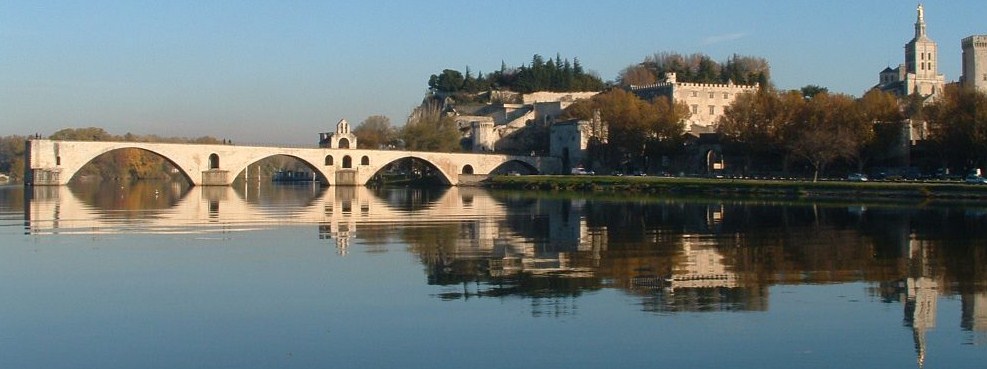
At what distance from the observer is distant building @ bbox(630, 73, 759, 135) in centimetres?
9081

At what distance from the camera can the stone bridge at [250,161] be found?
233ft

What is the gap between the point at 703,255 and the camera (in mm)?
21062

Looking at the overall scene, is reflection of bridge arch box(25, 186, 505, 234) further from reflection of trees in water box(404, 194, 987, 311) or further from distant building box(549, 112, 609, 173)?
distant building box(549, 112, 609, 173)

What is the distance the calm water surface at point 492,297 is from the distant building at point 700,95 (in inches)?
2472

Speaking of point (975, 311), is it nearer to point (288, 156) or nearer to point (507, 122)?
point (288, 156)

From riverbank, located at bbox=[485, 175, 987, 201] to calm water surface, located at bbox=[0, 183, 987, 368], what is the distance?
70.5ft

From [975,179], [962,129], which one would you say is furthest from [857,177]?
[975,179]

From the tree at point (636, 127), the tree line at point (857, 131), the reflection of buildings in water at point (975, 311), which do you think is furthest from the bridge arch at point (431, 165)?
the reflection of buildings in water at point (975, 311)

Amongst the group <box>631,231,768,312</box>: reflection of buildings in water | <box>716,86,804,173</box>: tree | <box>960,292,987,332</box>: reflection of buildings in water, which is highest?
<box>716,86,804,173</box>: tree

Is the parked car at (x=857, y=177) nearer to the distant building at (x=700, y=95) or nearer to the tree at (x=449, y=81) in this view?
the distant building at (x=700, y=95)

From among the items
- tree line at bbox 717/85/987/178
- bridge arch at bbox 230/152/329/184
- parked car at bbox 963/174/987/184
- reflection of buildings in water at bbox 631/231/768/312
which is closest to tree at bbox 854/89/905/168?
tree line at bbox 717/85/987/178

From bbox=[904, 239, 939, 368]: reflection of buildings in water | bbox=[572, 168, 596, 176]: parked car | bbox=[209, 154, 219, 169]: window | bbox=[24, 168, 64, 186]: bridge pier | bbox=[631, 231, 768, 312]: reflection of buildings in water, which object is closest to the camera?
bbox=[904, 239, 939, 368]: reflection of buildings in water

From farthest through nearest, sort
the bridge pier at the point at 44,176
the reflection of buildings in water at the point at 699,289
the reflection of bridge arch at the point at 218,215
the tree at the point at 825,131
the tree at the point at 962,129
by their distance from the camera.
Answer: the bridge pier at the point at 44,176
the tree at the point at 825,131
the tree at the point at 962,129
the reflection of bridge arch at the point at 218,215
the reflection of buildings in water at the point at 699,289

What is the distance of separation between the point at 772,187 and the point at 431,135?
41.4 metres
